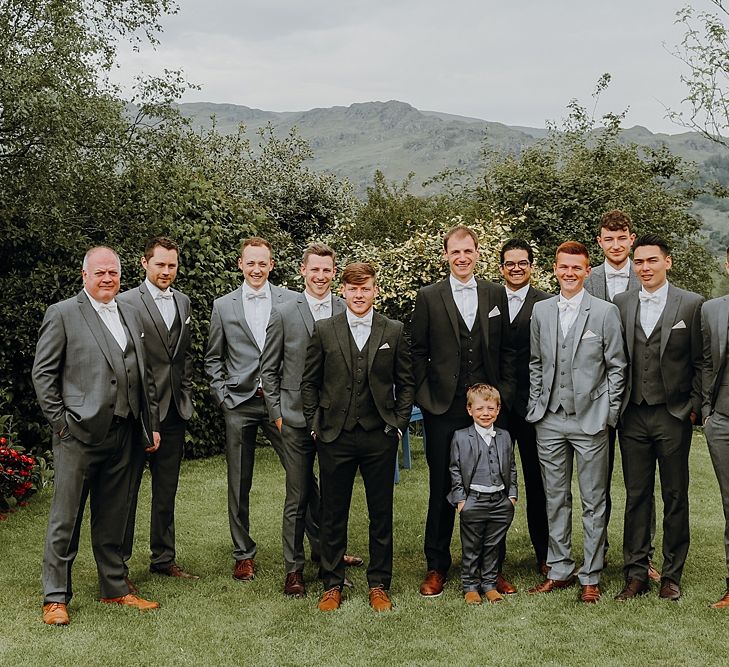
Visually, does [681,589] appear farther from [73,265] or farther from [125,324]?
[73,265]

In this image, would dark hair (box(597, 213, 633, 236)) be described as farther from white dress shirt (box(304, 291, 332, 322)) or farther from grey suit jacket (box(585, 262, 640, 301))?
white dress shirt (box(304, 291, 332, 322))

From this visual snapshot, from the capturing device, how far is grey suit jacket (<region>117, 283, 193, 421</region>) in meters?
6.16

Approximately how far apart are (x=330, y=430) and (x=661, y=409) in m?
2.12

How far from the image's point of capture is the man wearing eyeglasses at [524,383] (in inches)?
241

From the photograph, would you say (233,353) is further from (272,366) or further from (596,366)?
(596,366)

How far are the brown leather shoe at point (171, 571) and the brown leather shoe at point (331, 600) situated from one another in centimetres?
116

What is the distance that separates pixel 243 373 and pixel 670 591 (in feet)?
10.5

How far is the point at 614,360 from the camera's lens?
5.66m

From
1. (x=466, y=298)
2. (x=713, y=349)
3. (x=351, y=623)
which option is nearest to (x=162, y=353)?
(x=466, y=298)

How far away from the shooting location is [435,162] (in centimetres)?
12788

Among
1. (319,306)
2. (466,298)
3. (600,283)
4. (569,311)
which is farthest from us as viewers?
(600,283)

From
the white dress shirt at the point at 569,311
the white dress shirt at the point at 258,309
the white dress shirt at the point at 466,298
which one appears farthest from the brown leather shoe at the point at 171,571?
the white dress shirt at the point at 569,311

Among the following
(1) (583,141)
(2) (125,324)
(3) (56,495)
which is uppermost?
(1) (583,141)

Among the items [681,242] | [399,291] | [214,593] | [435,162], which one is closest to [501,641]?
[214,593]
